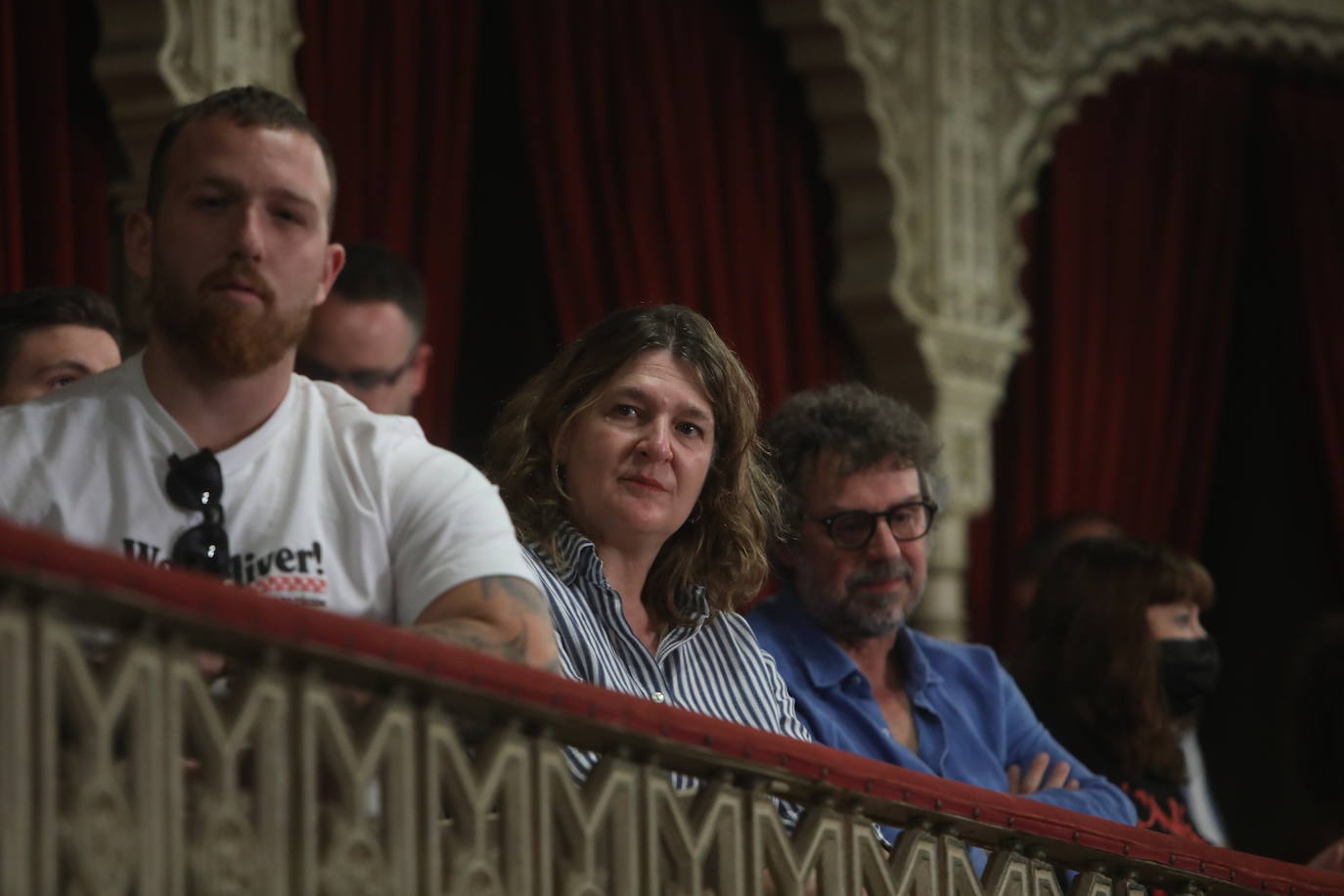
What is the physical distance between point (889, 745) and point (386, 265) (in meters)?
1.60

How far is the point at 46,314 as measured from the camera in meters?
3.40

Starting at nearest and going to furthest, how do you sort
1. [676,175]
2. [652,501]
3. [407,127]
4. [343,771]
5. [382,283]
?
[343,771] → [652,501] → [382,283] → [407,127] → [676,175]

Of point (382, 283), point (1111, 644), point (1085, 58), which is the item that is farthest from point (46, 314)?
point (1085, 58)

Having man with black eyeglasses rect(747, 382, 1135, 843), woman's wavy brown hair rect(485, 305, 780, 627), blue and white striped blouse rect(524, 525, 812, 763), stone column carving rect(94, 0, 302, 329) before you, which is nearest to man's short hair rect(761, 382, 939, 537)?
man with black eyeglasses rect(747, 382, 1135, 843)

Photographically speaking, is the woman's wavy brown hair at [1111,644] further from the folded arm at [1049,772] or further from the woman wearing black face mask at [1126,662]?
the folded arm at [1049,772]

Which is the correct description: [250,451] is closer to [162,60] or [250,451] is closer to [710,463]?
[710,463]

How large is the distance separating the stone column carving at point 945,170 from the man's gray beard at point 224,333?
4.22 m

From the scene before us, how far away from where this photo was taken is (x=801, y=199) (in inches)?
256

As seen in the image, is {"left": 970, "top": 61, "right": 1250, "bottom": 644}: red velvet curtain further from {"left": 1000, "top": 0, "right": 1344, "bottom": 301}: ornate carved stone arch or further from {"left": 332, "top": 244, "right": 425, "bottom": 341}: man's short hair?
{"left": 332, "top": 244, "right": 425, "bottom": 341}: man's short hair

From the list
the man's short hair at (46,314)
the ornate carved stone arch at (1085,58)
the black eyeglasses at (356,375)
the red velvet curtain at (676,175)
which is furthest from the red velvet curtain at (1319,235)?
the man's short hair at (46,314)

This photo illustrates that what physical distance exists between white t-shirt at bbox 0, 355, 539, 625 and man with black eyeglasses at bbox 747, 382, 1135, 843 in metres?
1.19

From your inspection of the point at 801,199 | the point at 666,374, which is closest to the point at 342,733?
the point at 666,374

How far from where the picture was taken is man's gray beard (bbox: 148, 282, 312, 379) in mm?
2352

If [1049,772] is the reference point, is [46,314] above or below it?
above
